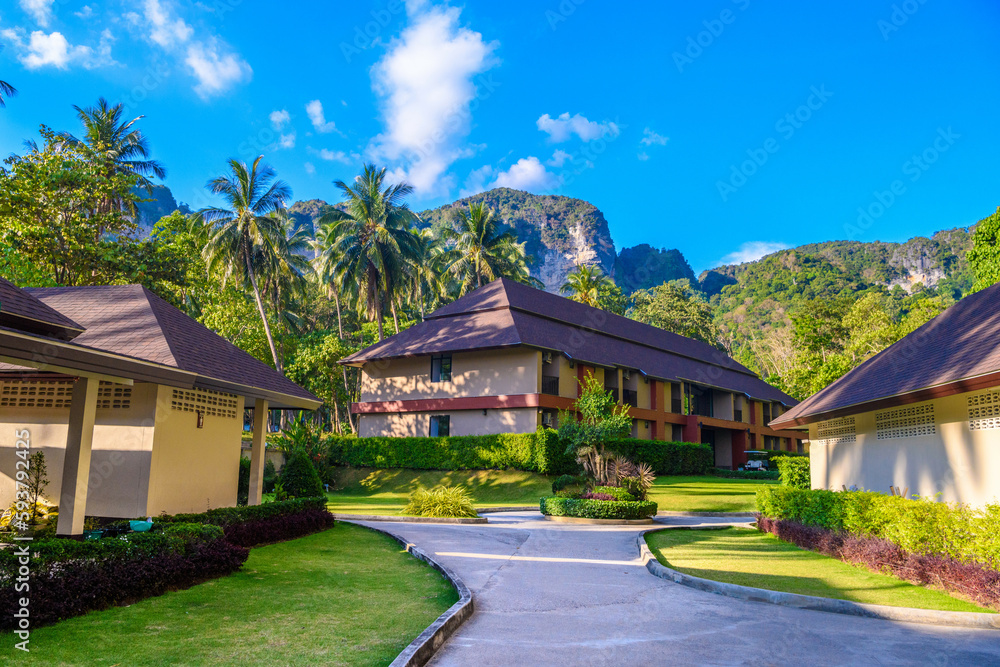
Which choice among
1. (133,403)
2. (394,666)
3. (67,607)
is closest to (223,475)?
(133,403)

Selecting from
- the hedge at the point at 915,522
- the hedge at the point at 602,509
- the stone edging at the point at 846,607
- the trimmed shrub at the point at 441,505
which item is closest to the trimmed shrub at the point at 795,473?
the hedge at the point at 602,509

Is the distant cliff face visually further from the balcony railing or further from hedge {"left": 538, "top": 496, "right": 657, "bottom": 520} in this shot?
hedge {"left": 538, "top": 496, "right": 657, "bottom": 520}

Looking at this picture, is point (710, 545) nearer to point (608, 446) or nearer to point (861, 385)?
point (861, 385)

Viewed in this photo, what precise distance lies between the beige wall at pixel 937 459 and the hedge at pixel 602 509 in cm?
599

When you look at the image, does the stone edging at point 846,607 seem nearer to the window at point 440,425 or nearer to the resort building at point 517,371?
the resort building at point 517,371

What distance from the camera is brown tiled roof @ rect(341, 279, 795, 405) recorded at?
1436 inches

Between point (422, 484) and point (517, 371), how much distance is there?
7448 millimetres

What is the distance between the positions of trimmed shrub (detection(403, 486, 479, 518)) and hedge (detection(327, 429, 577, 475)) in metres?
10.4

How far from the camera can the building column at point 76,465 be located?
9484mm

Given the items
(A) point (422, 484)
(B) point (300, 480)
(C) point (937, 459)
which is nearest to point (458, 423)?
(A) point (422, 484)

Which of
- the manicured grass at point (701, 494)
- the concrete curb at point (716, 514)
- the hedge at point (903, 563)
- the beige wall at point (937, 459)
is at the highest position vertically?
the beige wall at point (937, 459)

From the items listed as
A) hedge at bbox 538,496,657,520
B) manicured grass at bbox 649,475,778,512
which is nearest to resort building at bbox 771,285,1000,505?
hedge at bbox 538,496,657,520

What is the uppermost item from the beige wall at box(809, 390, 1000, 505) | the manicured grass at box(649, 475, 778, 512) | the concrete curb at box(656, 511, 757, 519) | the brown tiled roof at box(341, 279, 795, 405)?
the brown tiled roof at box(341, 279, 795, 405)

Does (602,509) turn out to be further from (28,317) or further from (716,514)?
(28,317)
